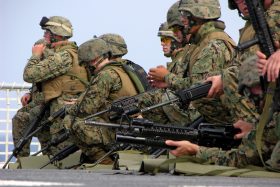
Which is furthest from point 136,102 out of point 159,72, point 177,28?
point 159,72

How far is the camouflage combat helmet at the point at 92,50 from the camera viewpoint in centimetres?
1323

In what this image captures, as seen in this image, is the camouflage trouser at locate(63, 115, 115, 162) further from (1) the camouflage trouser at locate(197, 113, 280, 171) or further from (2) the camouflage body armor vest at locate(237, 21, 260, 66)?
(1) the camouflage trouser at locate(197, 113, 280, 171)

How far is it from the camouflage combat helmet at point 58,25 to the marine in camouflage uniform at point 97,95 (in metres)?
1.49

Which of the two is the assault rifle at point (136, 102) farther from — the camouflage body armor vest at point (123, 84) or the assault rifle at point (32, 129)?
the assault rifle at point (32, 129)

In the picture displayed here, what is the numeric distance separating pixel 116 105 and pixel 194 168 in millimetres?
4552

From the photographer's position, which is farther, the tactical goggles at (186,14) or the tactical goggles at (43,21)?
the tactical goggles at (43,21)

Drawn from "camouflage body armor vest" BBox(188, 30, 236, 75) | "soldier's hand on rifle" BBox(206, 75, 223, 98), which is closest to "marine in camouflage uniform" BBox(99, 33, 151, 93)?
"camouflage body armor vest" BBox(188, 30, 236, 75)

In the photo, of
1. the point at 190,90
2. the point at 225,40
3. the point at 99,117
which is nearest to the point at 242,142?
the point at 190,90

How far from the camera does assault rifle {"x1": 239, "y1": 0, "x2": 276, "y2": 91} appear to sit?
7.06 m

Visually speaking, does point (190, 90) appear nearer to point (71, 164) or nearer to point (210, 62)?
point (210, 62)

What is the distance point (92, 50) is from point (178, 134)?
5.03 meters

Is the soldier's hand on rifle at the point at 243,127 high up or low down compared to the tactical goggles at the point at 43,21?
down

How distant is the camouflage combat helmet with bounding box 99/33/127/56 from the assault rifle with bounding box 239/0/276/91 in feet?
23.1

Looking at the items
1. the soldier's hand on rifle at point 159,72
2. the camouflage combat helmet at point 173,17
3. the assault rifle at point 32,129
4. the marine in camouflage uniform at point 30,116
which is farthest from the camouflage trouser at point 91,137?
the soldier's hand on rifle at point 159,72
